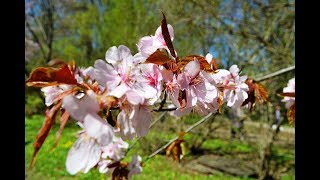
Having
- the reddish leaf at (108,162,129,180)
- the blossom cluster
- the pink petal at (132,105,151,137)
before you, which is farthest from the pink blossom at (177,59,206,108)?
the reddish leaf at (108,162,129,180)

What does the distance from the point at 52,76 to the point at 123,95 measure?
0.13 m

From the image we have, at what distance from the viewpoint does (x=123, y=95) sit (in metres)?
0.70

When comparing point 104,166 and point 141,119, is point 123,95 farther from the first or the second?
point 104,166

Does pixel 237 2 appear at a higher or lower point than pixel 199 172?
higher

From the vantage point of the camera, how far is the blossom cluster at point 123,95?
0.59m

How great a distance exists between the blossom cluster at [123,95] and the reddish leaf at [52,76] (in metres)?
0.01

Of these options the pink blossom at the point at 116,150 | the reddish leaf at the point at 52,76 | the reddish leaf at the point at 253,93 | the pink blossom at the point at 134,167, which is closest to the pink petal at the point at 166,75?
the reddish leaf at the point at 52,76

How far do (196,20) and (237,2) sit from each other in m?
0.66

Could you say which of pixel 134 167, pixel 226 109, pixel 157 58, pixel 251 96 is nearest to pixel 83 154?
pixel 157 58

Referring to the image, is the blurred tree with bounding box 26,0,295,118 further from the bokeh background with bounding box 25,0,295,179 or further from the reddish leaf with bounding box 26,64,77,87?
the reddish leaf with bounding box 26,64,77,87

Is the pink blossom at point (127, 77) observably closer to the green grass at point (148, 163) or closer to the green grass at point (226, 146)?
the green grass at point (148, 163)
